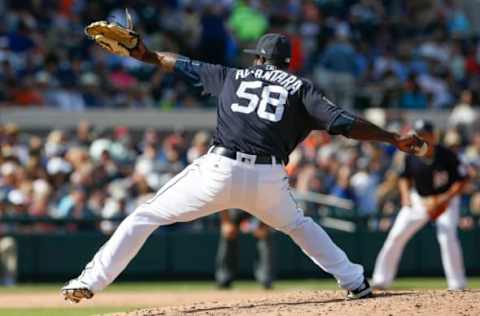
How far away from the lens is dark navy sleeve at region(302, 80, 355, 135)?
875cm

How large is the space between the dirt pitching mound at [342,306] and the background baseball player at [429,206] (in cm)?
416

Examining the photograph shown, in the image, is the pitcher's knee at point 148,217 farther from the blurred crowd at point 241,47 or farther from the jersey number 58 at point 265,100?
the blurred crowd at point 241,47

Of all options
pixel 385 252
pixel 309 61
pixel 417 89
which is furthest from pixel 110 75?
pixel 385 252

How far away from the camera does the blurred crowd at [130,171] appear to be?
54.7ft

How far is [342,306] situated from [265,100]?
63.0 inches

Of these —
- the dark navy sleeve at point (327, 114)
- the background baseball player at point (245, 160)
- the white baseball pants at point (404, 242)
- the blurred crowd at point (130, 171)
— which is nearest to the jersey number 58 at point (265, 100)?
the background baseball player at point (245, 160)

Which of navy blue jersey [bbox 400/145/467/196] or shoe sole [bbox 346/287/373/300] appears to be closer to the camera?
shoe sole [bbox 346/287/373/300]

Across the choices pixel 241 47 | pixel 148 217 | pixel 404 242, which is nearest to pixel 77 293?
pixel 148 217

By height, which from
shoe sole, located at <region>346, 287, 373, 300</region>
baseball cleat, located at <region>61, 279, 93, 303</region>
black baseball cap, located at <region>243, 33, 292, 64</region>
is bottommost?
shoe sole, located at <region>346, 287, 373, 300</region>

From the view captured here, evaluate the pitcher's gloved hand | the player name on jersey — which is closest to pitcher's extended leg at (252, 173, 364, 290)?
the player name on jersey

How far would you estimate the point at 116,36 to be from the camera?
9.27m

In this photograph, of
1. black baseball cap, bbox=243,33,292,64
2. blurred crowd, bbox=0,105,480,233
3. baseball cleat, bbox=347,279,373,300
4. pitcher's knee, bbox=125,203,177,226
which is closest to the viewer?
pitcher's knee, bbox=125,203,177,226

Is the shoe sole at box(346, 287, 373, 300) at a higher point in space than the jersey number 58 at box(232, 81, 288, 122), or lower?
lower

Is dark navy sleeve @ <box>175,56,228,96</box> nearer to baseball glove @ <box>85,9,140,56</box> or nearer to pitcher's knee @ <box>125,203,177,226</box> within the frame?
baseball glove @ <box>85,9,140,56</box>
